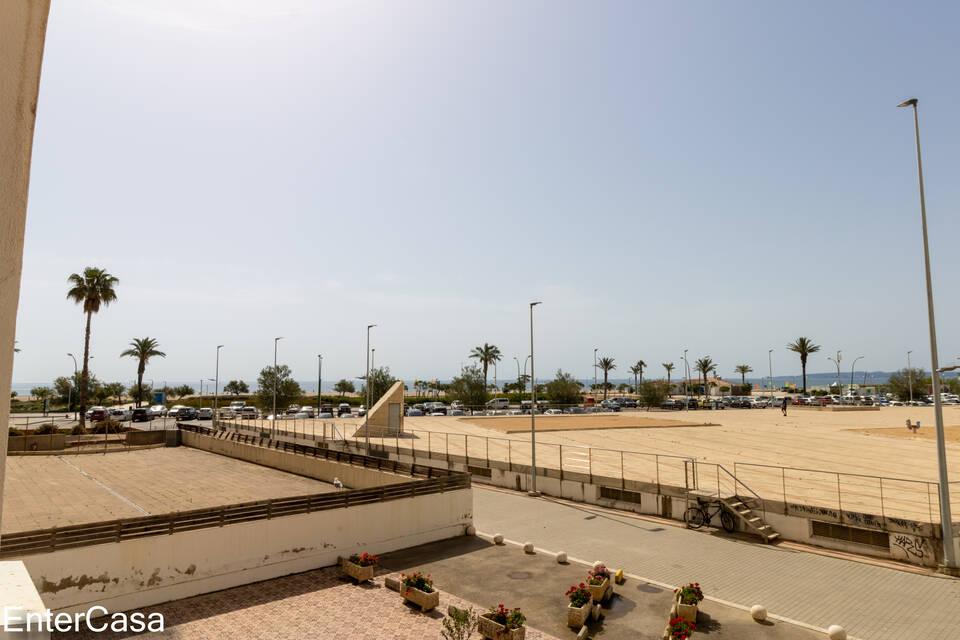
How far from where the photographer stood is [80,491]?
2753cm

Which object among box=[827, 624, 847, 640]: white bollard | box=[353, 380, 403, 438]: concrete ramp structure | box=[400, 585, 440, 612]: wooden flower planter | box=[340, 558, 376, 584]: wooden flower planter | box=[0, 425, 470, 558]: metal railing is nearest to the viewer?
box=[827, 624, 847, 640]: white bollard

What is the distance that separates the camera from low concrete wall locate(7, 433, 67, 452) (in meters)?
39.9

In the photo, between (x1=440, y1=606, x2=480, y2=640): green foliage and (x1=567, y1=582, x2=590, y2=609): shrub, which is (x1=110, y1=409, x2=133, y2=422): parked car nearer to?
(x1=440, y1=606, x2=480, y2=640): green foliage

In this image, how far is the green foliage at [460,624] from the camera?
37.3 ft

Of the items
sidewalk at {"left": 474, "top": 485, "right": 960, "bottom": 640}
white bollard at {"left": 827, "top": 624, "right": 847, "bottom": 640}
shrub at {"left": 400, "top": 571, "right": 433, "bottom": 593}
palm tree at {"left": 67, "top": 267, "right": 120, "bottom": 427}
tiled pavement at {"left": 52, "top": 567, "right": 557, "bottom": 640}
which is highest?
palm tree at {"left": 67, "top": 267, "right": 120, "bottom": 427}

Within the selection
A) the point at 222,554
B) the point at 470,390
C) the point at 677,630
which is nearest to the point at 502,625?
the point at 677,630

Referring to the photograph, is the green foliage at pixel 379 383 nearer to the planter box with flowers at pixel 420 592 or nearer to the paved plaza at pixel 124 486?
the paved plaza at pixel 124 486

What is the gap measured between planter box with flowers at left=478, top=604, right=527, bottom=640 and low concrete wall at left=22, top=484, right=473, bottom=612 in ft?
22.5

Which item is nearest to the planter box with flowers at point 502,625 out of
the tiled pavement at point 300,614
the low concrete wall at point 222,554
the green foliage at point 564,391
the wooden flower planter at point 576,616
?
the tiled pavement at point 300,614

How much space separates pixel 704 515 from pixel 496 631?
43.9 ft

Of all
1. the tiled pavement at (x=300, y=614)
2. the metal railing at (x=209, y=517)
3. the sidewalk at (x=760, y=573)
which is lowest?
the sidewalk at (x=760, y=573)

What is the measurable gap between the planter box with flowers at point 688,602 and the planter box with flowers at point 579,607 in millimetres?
2148

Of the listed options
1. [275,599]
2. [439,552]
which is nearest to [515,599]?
[439,552]

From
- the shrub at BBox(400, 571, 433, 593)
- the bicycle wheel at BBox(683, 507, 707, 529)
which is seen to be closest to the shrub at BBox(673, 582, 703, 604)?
the shrub at BBox(400, 571, 433, 593)
